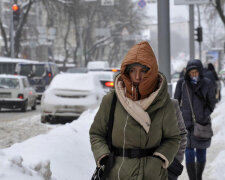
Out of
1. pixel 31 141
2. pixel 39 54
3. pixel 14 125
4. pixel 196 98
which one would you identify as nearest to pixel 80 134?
pixel 31 141

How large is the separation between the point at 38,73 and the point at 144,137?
82.4 feet

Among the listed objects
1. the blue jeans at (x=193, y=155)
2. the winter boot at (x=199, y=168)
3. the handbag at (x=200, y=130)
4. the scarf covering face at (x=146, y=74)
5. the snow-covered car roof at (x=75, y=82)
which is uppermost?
the scarf covering face at (x=146, y=74)

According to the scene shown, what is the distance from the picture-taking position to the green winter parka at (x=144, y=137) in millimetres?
3354

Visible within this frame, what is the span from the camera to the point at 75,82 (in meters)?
14.3

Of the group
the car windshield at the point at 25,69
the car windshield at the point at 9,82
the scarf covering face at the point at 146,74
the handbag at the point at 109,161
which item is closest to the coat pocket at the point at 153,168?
the handbag at the point at 109,161

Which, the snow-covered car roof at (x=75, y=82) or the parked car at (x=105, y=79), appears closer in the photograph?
the snow-covered car roof at (x=75, y=82)

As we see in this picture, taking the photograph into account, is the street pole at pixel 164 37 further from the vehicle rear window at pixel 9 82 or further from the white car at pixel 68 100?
Answer: the vehicle rear window at pixel 9 82

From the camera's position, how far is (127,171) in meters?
3.35

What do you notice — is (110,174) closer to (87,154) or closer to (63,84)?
(87,154)

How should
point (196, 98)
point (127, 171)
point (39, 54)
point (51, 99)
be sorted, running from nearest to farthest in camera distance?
point (127, 171) < point (196, 98) < point (51, 99) < point (39, 54)

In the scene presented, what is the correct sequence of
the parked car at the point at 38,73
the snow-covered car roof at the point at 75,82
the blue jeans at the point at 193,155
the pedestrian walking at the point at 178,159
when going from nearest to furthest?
1. the pedestrian walking at the point at 178,159
2. the blue jeans at the point at 193,155
3. the snow-covered car roof at the point at 75,82
4. the parked car at the point at 38,73

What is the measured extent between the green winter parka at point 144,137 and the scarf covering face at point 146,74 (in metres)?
0.06

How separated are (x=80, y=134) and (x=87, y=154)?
143 centimetres

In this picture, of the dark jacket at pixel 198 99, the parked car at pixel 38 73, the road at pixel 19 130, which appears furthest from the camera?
the parked car at pixel 38 73
